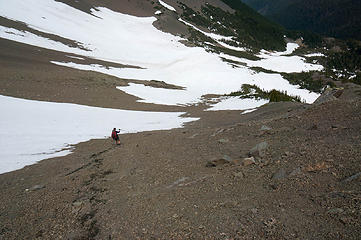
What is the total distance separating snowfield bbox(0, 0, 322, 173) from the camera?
1475 cm

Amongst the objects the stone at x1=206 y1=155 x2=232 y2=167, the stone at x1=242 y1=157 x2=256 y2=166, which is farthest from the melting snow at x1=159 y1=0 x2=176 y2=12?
the stone at x1=242 y1=157 x2=256 y2=166

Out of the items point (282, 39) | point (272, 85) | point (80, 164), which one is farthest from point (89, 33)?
point (282, 39)

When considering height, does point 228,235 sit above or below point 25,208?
above

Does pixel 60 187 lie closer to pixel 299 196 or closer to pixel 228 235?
pixel 228 235

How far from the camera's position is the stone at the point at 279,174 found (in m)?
5.60

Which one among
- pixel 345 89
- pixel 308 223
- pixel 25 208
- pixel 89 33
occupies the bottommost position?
pixel 25 208

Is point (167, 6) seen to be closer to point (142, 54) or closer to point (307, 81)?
point (142, 54)

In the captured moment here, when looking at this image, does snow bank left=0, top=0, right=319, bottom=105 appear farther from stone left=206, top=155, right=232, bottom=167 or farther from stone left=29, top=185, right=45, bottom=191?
stone left=206, top=155, right=232, bottom=167

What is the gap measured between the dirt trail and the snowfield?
4.60m

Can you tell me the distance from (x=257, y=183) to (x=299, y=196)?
3.66 ft

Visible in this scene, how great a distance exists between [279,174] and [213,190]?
5.83 ft

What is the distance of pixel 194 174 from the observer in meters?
7.03

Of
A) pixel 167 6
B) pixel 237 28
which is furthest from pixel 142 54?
pixel 237 28

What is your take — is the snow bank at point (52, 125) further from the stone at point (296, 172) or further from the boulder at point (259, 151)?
the stone at point (296, 172)
